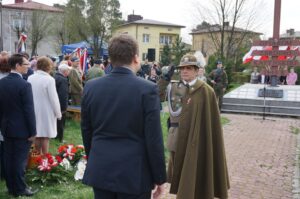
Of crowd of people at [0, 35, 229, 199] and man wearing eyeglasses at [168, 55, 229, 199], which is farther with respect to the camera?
man wearing eyeglasses at [168, 55, 229, 199]

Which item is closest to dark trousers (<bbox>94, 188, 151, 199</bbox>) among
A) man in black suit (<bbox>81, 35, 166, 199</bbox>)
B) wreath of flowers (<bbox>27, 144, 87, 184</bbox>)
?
man in black suit (<bbox>81, 35, 166, 199</bbox>)

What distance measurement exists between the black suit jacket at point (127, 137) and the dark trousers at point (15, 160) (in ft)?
7.58

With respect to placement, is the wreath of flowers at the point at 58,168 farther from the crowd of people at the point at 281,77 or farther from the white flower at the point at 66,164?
the crowd of people at the point at 281,77

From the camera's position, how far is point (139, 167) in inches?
Answer: 102

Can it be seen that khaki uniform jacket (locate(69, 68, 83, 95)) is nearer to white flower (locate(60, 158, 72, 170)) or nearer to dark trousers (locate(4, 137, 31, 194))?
white flower (locate(60, 158, 72, 170))

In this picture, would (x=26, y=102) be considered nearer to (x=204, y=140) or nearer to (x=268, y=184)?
(x=204, y=140)

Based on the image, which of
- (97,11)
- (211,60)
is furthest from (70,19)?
(211,60)

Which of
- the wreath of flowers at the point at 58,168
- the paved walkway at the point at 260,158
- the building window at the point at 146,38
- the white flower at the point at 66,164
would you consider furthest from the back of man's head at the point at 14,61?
the building window at the point at 146,38

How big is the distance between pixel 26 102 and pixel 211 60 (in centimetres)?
2192

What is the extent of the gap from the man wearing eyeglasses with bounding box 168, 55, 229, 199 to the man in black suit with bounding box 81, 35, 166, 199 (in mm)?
1469

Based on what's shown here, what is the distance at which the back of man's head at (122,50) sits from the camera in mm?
2645

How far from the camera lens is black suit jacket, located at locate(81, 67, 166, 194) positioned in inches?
101

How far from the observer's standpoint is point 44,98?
591 centimetres

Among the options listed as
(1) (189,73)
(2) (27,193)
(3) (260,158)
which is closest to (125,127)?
(1) (189,73)
